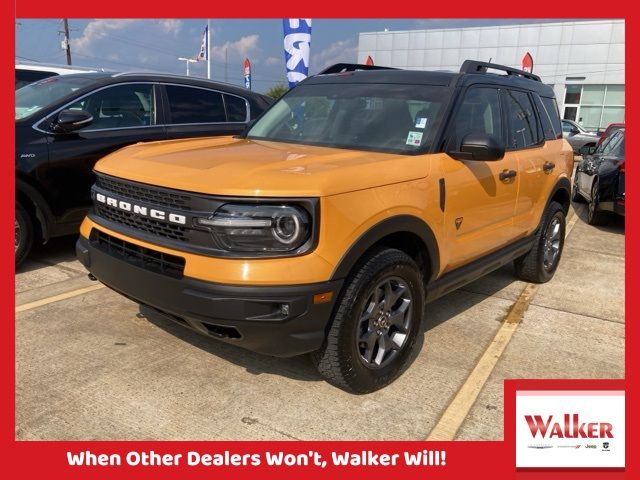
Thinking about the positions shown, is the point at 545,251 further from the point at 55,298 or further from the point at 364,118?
the point at 55,298

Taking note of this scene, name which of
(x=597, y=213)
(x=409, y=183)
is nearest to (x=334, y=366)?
(x=409, y=183)

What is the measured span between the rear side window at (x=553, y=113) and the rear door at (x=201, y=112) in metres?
3.46

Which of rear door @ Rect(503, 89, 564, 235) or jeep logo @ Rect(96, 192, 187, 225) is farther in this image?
rear door @ Rect(503, 89, 564, 235)

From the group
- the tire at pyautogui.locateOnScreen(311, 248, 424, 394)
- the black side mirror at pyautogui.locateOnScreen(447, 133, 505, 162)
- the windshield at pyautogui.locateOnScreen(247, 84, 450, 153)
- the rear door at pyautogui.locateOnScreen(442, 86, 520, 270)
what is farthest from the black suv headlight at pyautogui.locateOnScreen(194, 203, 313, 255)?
the black side mirror at pyautogui.locateOnScreen(447, 133, 505, 162)

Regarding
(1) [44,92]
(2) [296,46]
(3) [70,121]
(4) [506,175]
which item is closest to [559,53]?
(2) [296,46]

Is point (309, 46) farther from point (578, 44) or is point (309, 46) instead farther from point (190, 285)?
point (578, 44)

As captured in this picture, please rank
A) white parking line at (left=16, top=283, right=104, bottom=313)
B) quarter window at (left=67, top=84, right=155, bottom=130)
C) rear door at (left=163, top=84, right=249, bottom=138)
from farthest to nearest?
1. rear door at (left=163, top=84, right=249, bottom=138)
2. quarter window at (left=67, top=84, right=155, bottom=130)
3. white parking line at (left=16, top=283, right=104, bottom=313)

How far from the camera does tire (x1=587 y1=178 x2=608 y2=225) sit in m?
8.36

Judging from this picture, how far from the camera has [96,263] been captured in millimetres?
3295

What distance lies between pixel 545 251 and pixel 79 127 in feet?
15.5

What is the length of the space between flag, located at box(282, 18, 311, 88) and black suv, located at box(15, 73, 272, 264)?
4858 millimetres

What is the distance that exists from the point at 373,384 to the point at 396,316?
0.43 metres

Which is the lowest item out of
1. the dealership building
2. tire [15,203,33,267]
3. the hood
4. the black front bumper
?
tire [15,203,33,267]

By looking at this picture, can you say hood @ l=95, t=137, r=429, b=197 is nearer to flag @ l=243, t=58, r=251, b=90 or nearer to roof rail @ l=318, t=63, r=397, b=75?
roof rail @ l=318, t=63, r=397, b=75
